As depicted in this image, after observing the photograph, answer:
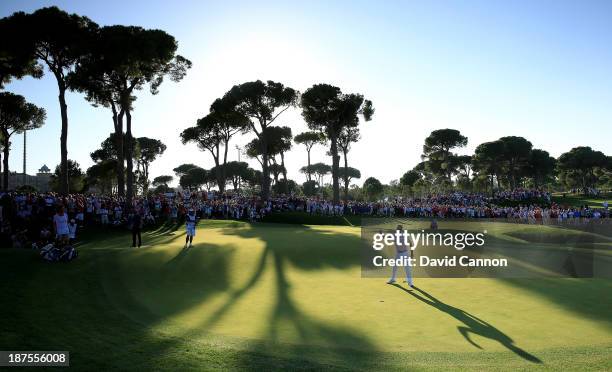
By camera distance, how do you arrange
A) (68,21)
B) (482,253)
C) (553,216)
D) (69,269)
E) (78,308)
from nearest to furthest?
(78,308)
(69,269)
(482,253)
(68,21)
(553,216)

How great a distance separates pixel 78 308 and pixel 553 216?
1655 inches

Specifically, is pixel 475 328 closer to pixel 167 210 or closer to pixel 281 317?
pixel 281 317

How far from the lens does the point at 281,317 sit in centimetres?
1038

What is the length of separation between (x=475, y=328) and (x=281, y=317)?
14.2ft

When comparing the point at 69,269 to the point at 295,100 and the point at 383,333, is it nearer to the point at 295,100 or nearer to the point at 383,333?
the point at 383,333

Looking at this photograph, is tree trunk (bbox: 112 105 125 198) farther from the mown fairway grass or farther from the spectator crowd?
the mown fairway grass

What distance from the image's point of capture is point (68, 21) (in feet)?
107

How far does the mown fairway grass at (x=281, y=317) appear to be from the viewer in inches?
296

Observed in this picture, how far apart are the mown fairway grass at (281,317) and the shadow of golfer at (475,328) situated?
3 centimetres

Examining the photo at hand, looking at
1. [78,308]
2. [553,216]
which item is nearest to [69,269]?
[78,308]

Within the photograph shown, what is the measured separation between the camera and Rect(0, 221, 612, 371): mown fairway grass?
7.52 m

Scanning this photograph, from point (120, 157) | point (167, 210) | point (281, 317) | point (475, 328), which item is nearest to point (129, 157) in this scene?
point (120, 157)

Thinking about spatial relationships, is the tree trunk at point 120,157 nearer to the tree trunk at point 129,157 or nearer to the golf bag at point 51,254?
the tree trunk at point 129,157

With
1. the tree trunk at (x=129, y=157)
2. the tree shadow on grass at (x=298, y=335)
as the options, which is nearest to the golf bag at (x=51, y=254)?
the tree shadow on grass at (x=298, y=335)
